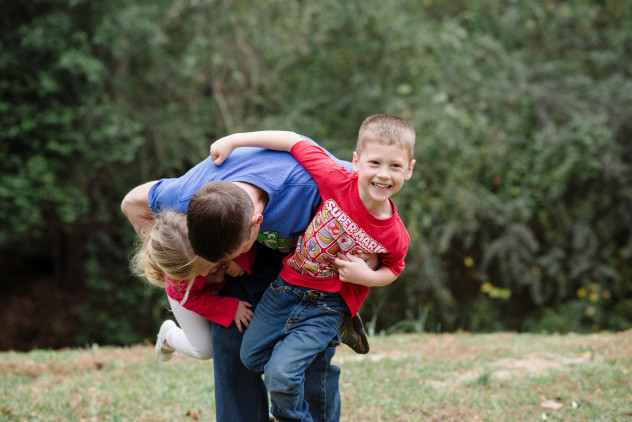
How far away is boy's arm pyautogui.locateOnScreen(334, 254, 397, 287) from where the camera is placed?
2.64 meters

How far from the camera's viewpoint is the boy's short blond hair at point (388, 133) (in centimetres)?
261

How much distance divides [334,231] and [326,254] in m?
0.11

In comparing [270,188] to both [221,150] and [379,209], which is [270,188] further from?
[379,209]

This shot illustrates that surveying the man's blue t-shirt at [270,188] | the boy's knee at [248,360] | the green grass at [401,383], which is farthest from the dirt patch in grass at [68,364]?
the man's blue t-shirt at [270,188]

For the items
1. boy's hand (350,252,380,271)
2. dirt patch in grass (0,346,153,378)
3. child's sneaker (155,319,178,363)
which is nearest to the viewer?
boy's hand (350,252,380,271)

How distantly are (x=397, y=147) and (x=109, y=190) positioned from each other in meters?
8.30

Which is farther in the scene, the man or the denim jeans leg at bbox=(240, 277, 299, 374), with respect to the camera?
the denim jeans leg at bbox=(240, 277, 299, 374)

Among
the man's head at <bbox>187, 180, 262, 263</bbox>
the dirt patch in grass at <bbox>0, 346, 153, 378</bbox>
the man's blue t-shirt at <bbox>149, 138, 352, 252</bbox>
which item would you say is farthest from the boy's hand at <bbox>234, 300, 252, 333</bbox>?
the dirt patch in grass at <bbox>0, 346, 153, 378</bbox>

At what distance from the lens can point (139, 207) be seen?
2.97 metres

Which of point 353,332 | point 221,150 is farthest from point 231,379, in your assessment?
point 221,150

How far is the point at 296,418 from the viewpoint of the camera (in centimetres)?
275

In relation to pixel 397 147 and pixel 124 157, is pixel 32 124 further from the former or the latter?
pixel 397 147

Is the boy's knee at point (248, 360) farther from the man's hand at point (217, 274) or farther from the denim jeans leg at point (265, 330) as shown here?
the man's hand at point (217, 274)

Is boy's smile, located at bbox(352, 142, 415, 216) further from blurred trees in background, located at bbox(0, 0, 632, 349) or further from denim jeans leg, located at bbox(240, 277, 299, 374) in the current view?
blurred trees in background, located at bbox(0, 0, 632, 349)
